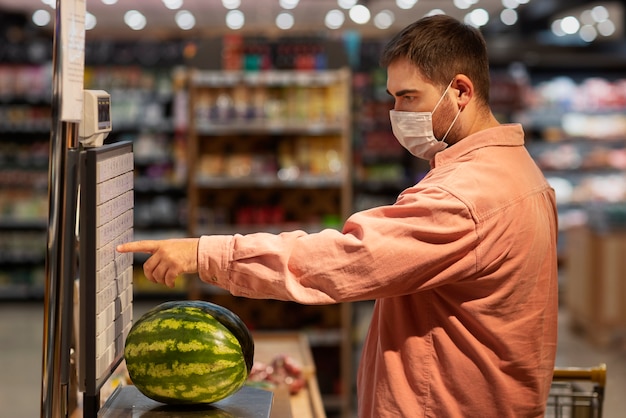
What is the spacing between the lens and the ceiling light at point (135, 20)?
1334cm

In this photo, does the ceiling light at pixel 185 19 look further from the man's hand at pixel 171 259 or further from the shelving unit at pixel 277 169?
the man's hand at pixel 171 259

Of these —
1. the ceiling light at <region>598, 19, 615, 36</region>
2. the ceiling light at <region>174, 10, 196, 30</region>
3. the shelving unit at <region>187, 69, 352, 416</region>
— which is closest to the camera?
the shelving unit at <region>187, 69, 352, 416</region>

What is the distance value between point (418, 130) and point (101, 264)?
0.82 meters

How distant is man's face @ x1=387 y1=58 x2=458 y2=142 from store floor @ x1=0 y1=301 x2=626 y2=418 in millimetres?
4643

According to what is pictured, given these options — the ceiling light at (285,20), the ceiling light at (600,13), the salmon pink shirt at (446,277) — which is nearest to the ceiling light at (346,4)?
the ceiling light at (285,20)

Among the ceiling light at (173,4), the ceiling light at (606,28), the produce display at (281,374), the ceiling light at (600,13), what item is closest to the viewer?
the produce display at (281,374)

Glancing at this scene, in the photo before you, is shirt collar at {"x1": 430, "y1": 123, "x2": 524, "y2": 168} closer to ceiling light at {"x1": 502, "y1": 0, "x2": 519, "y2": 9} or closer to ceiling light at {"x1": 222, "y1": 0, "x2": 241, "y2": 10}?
ceiling light at {"x1": 222, "y1": 0, "x2": 241, "y2": 10}

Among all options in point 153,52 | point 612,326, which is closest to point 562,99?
point 612,326

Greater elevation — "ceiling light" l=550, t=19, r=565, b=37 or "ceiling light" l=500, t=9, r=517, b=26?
"ceiling light" l=500, t=9, r=517, b=26

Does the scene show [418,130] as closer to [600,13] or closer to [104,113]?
[104,113]

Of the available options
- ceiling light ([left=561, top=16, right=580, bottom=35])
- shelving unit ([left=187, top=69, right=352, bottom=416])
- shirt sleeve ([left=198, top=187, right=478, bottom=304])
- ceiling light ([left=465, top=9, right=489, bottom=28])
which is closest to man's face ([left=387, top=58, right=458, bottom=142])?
shirt sleeve ([left=198, top=187, right=478, bottom=304])

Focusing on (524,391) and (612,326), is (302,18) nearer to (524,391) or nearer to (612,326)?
(612,326)

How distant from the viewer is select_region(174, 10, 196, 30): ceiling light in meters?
13.4

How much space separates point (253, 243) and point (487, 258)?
20.0 inches
